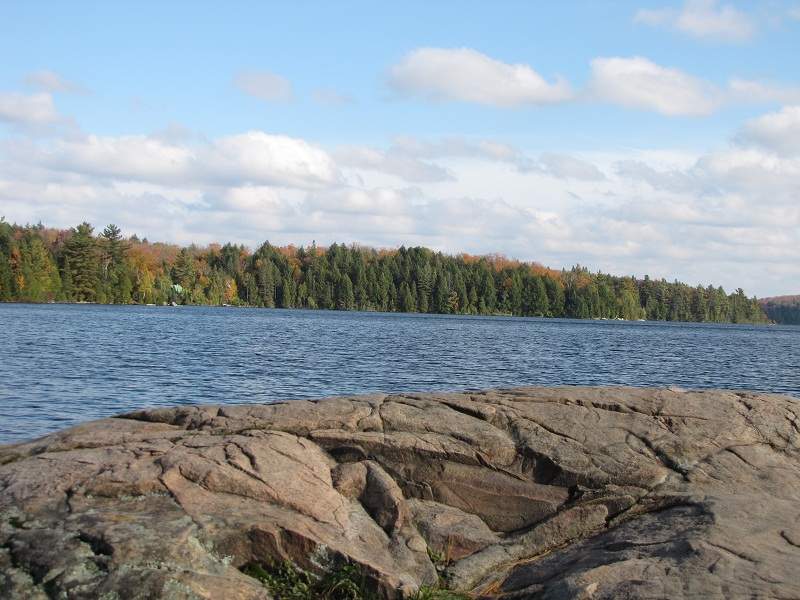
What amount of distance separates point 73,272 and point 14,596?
162 metres

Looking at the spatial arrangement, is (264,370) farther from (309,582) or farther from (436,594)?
(436,594)

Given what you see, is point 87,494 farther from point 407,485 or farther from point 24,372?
point 24,372

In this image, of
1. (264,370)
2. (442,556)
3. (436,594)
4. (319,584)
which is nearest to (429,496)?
(442,556)

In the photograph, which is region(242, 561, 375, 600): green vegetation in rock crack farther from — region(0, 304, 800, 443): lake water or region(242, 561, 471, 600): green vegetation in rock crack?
region(0, 304, 800, 443): lake water

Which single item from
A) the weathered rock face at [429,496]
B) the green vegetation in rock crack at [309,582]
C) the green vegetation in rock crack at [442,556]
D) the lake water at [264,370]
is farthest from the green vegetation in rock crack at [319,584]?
the lake water at [264,370]

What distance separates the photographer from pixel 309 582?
9383mm

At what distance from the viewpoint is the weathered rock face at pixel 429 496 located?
877 centimetres

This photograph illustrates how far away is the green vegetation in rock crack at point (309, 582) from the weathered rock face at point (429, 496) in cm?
14

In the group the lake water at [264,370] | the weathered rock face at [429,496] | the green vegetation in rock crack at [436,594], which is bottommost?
the lake water at [264,370]

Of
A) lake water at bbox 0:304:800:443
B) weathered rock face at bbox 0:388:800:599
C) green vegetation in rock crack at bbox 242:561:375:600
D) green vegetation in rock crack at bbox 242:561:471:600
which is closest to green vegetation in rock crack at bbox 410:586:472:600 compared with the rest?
green vegetation in rock crack at bbox 242:561:471:600

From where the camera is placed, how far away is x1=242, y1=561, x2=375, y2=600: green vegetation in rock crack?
9.22m

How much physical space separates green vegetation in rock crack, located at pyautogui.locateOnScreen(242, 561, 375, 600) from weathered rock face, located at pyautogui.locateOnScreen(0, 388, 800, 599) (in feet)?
0.46

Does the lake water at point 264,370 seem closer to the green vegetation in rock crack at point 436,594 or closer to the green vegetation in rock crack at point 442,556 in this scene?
the green vegetation in rock crack at point 442,556

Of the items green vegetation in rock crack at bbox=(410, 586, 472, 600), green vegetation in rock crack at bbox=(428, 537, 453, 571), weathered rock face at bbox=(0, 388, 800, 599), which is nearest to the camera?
weathered rock face at bbox=(0, 388, 800, 599)
